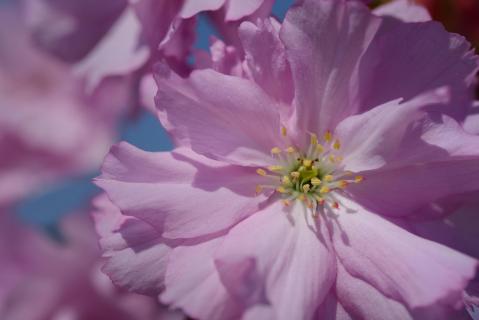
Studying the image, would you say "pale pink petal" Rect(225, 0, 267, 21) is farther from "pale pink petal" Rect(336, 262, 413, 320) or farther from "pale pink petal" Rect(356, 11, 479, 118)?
"pale pink petal" Rect(336, 262, 413, 320)

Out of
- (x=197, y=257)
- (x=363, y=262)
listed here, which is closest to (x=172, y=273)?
(x=197, y=257)

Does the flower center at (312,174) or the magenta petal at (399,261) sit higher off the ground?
the flower center at (312,174)

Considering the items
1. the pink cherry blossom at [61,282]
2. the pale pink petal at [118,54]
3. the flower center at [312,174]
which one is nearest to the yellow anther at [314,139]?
the flower center at [312,174]

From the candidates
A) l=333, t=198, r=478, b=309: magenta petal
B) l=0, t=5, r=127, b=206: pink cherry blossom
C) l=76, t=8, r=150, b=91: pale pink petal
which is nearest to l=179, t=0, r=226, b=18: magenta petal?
l=76, t=8, r=150, b=91: pale pink petal

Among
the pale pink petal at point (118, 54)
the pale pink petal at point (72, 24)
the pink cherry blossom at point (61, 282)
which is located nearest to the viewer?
the pale pink petal at point (118, 54)

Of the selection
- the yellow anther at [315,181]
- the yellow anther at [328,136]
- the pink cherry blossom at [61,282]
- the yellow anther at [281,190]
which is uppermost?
the yellow anther at [328,136]

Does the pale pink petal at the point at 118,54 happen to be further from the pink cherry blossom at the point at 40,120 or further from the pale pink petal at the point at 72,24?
the pink cherry blossom at the point at 40,120

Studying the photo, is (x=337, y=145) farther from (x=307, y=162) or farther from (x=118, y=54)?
(x=118, y=54)
